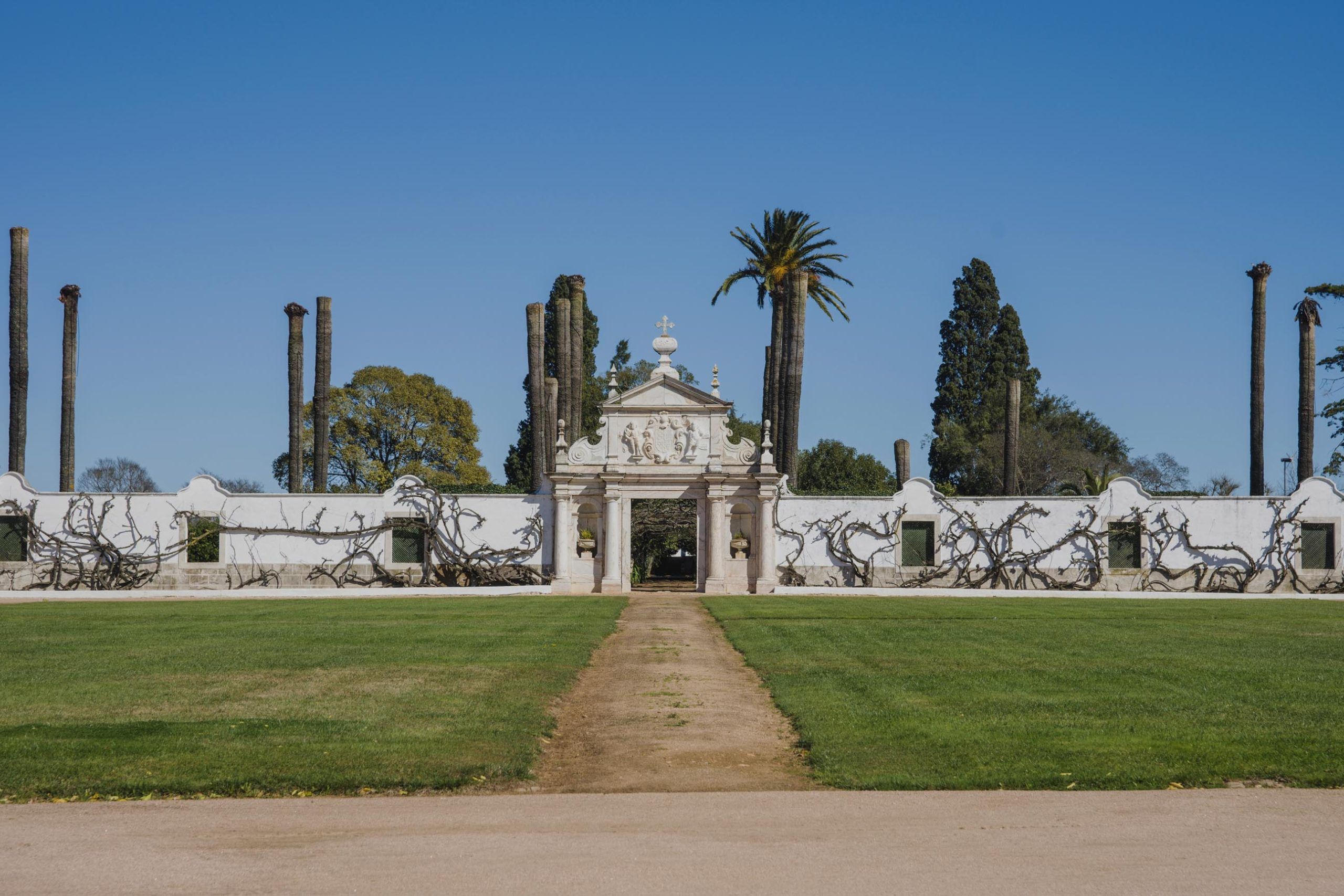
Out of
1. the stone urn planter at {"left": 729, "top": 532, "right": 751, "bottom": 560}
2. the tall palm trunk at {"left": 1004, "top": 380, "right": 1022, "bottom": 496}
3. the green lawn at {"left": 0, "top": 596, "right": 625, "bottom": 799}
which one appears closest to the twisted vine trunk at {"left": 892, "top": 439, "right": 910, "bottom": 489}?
the tall palm trunk at {"left": 1004, "top": 380, "right": 1022, "bottom": 496}

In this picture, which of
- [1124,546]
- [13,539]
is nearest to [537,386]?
[13,539]

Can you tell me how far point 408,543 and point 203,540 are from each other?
18.5 ft

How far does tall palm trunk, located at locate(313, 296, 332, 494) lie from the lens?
44.1 meters

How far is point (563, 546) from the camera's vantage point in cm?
3697

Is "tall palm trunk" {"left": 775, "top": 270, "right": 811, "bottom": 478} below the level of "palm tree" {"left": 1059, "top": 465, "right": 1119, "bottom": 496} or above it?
above

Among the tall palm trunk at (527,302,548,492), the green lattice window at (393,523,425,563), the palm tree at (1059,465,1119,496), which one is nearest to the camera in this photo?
the green lattice window at (393,523,425,563)

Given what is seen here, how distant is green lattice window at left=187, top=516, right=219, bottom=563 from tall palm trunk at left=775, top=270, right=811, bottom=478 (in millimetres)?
16928

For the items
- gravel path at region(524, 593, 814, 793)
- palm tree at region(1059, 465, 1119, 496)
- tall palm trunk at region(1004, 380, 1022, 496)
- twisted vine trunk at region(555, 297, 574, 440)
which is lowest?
gravel path at region(524, 593, 814, 793)

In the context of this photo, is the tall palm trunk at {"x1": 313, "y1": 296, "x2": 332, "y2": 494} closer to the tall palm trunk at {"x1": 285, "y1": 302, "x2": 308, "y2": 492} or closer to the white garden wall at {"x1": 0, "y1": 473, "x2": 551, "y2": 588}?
the tall palm trunk at {"x1": 285, "y1": 302, "x2": 308, "y2": 492}

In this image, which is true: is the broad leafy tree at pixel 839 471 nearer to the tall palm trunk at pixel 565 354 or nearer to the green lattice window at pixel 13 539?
the tall palm trunk at pixel 565 354

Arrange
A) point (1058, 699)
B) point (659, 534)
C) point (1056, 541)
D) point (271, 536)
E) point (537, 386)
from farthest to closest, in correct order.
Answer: point (659, 534)
point (537, 386)
point (1056, 541)
point (271, 536)
point (1058, 699)

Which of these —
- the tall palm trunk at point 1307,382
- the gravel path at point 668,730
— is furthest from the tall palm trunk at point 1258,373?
the gravel path at point 668,730

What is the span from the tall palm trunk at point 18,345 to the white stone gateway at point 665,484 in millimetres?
17576

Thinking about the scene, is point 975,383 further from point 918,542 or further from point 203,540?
point 203,540
